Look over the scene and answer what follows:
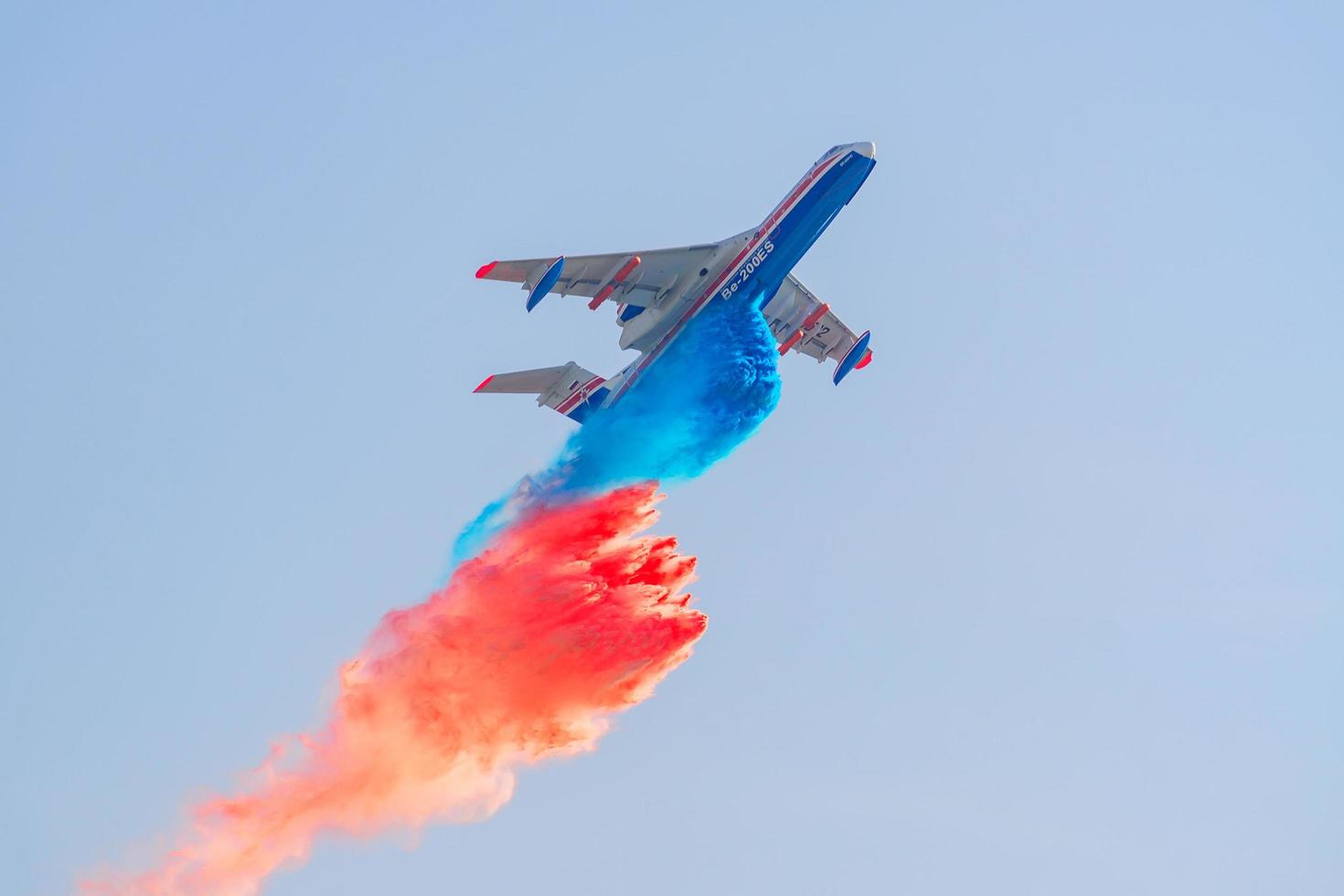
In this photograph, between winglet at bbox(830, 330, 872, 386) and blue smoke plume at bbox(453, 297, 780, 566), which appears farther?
winglet at bbox(830, 330, 872, 386)

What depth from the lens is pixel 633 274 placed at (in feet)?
129

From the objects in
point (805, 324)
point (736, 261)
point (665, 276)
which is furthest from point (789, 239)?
point (805, 324)

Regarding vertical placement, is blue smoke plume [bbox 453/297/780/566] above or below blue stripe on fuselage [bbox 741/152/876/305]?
below

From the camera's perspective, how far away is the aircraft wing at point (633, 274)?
39.1 meters

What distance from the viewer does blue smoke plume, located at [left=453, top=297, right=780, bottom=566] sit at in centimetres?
3897

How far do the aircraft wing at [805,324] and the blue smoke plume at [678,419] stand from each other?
208 inches

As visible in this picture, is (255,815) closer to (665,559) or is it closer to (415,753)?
(415,753)

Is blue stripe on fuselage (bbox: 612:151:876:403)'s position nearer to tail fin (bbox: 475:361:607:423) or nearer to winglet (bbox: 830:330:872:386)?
tail fin (bbox: 475:361:607:423)

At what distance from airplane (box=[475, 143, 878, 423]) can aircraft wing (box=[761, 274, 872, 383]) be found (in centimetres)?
488

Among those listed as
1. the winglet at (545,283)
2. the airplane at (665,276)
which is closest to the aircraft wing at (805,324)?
the airplane at (665,276)

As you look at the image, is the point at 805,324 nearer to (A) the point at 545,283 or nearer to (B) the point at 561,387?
(B) the point at 561,387

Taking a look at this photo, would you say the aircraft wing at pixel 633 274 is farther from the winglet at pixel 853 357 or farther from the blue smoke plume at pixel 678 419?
the winglet at pixel 853 357

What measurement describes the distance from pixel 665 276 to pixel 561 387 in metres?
4.43

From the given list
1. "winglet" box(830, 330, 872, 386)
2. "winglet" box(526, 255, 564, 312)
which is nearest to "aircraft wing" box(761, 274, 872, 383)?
"winglet" box(830, 330, 872, 386)
